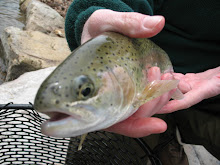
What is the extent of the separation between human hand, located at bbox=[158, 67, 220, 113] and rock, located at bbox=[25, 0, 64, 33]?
212 inches

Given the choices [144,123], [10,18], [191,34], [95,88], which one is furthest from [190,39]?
[10,18]

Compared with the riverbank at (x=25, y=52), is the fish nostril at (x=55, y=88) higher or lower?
higher

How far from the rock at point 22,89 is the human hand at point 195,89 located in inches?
67.0

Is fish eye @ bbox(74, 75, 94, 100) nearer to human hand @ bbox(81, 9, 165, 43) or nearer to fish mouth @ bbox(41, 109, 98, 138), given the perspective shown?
fish mouth @ bbox(41, 109, 98, 138)

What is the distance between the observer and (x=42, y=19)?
6754 mm

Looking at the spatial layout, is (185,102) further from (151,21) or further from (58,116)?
(58,116)

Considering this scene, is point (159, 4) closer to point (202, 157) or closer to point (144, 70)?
point (144, 70)

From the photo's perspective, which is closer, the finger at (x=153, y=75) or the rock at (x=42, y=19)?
the finger at (x=153, y=75)

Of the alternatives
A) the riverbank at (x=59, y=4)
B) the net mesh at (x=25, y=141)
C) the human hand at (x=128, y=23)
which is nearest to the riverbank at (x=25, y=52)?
the net mesh at (x=25, y=141)

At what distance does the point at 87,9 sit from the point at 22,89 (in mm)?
1625

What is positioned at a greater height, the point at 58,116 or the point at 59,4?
the point at 58,116

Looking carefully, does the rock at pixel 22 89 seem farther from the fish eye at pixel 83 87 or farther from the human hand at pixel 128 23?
the fish eye at pixel 83 87

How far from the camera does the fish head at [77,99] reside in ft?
2.93

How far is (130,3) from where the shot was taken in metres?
1.85
